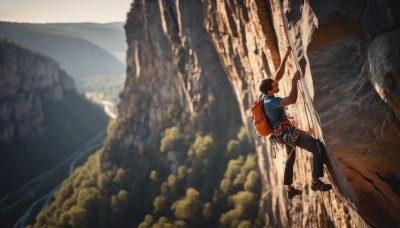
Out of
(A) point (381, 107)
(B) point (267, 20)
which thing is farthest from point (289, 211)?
(A) point (381, 107)

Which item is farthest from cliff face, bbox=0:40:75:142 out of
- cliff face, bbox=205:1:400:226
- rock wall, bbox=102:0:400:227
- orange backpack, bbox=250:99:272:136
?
cliff face, bbox=205:1:400:226

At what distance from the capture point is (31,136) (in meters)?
128

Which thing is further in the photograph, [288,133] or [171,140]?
[171,140]

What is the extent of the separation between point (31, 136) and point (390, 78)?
140 meters

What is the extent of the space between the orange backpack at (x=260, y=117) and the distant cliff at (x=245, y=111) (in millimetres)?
934

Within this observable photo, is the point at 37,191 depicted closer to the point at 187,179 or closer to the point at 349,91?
the point at 187,179

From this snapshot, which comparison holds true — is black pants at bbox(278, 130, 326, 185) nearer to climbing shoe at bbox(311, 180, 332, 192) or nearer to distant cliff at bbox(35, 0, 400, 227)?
climbing shoe at bbox(311, 180, 332, 192)

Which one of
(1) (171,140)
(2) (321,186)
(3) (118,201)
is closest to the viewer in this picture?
(2) (321,186)

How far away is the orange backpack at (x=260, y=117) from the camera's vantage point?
6.93m

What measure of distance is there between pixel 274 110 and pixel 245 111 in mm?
28012

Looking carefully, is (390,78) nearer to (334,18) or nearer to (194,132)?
(334,18)

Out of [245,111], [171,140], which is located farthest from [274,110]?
[171,140]

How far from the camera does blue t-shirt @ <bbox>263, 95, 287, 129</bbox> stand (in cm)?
657

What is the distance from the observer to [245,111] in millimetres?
34562
